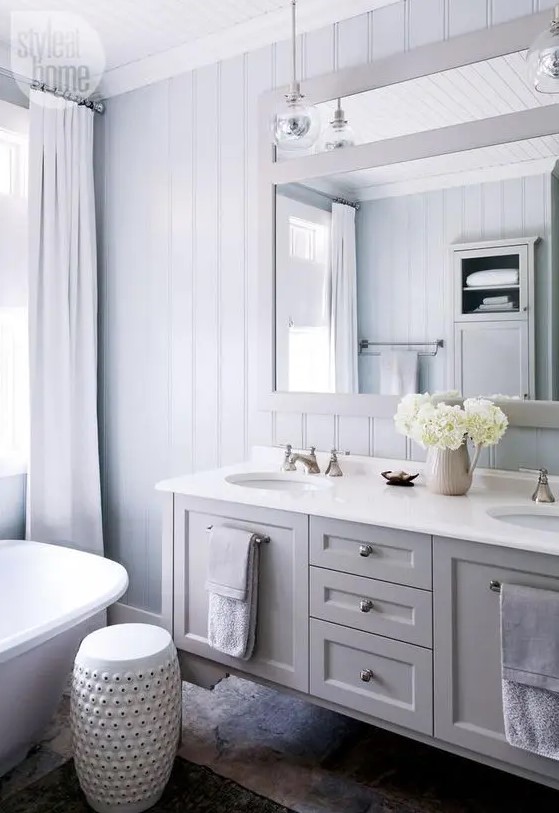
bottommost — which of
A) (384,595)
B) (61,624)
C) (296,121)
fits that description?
(61,624)

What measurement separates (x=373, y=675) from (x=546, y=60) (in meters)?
1.78

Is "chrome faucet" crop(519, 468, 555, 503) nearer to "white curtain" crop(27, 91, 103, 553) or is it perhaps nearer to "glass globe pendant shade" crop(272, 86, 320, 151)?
"glass globe pendant shade" crop(272, 86, 320, 151)

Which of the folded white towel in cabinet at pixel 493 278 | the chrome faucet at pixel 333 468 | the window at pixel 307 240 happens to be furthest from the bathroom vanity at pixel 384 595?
the window at pixel 307 240

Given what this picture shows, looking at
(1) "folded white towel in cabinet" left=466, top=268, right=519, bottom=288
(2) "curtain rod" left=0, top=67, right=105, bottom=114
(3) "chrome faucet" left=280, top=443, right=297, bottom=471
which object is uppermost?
(2) "curtain rod" left=0, top=67, right=105, bottom=114

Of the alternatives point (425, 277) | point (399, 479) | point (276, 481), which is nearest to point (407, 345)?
point (425, 277)

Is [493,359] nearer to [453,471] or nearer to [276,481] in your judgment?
[453,471]

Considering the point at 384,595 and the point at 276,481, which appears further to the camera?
the point at 276,481

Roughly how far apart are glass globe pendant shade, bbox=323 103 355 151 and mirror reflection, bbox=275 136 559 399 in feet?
0.40

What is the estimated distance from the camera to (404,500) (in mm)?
2039

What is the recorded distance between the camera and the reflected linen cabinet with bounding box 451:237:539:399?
2139 mm

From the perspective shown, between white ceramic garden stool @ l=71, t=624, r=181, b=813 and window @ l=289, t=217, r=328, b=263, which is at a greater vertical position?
window @ l=289, t=217, r=328, b=263

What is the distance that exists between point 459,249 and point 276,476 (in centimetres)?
103

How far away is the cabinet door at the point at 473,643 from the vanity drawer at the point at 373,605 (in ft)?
0.14

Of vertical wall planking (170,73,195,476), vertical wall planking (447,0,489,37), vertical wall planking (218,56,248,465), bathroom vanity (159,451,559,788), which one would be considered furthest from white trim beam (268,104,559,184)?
bathroom vanity (159,451,559,788)
